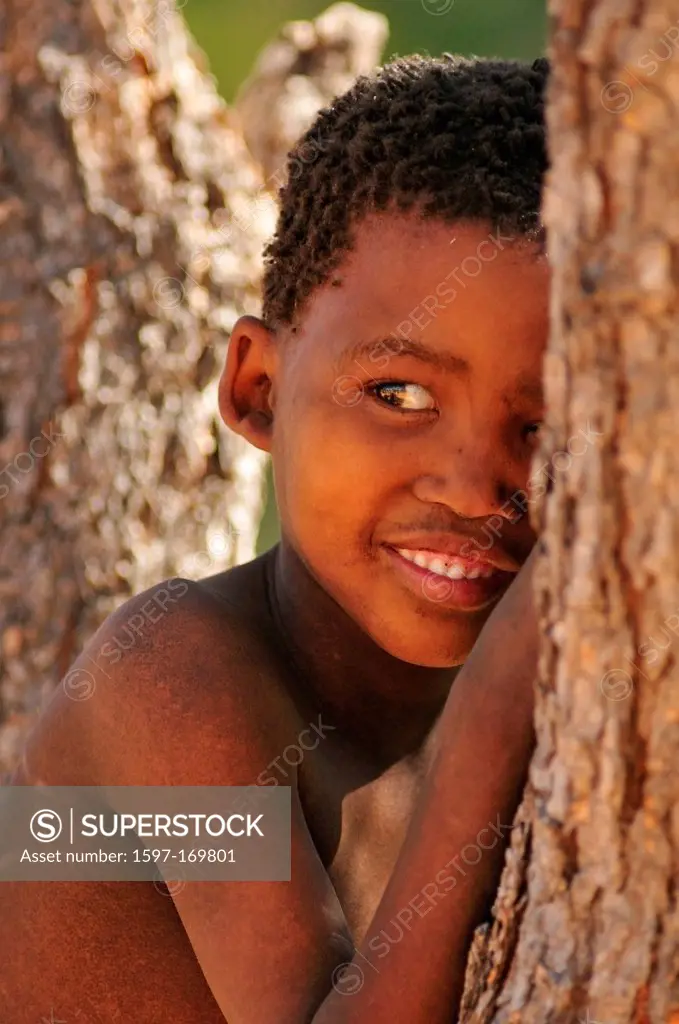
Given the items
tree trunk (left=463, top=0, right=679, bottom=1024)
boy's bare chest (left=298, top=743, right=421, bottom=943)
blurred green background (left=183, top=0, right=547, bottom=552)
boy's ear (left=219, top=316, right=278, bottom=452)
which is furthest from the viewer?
blurred green background (left=183, top=0, right=547, bottom=552)

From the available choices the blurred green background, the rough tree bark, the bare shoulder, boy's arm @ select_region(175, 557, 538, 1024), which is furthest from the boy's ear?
the blurred green background

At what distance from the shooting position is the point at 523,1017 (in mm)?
1121

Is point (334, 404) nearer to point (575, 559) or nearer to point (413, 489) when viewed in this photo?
point (413, 489)

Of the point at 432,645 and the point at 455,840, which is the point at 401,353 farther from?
the point at 455,840

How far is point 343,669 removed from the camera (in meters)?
1.76

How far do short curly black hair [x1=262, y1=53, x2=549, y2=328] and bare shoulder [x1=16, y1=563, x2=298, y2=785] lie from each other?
383 millimetres

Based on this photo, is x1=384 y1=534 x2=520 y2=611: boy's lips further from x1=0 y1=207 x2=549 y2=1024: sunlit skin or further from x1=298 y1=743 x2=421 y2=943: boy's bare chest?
x1=298 y1=743 x2=421 y2=943: boy's bare chest

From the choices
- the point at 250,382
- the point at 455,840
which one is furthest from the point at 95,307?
the point at 455,840

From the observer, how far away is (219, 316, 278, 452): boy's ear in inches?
70.9

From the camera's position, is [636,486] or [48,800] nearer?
[636,486]

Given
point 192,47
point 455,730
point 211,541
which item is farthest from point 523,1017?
point 192,47

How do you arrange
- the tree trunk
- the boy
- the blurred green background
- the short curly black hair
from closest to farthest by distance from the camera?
the tree trunk, the boy, the short curly black hair, the blurred green background

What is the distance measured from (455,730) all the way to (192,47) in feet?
7.65

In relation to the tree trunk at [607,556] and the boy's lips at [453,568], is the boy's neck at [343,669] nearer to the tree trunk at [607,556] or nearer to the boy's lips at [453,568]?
the boy's lips at [453,568]
